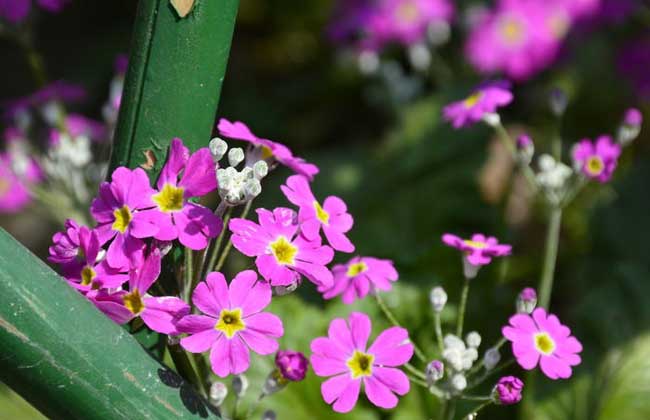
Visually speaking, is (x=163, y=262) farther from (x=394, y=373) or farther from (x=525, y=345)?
(x=525, y=345)

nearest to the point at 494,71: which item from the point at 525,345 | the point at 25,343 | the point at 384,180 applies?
the point at 384,180

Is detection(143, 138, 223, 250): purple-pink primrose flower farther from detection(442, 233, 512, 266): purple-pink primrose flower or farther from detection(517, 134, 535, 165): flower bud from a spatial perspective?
detection(517, 134, 535, 165): flower bud

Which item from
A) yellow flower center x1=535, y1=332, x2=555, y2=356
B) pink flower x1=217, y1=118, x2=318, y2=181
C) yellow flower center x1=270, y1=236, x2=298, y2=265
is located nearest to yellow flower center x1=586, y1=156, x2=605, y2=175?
yellow flower center x1=535, y1=332, x2=555, y2=356

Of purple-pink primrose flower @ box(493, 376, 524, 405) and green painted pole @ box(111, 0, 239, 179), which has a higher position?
green painted pole @ box(111, 0, 239, 179)

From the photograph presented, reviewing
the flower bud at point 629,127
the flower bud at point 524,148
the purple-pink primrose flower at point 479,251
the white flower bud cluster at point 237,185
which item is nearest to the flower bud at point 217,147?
the white flower bud cluster at point 237,185

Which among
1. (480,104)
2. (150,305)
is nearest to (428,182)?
(480,104)

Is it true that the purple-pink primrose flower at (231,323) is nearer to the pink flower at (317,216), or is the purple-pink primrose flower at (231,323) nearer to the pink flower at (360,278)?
the pink flower at (317,216)

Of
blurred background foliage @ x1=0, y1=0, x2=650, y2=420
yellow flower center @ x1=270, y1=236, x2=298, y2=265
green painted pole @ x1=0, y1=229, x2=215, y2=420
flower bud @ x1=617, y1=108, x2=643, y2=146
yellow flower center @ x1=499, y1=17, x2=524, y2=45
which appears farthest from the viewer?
yellow flower center @ x1=499, y1=17, x2=524, y2=45
